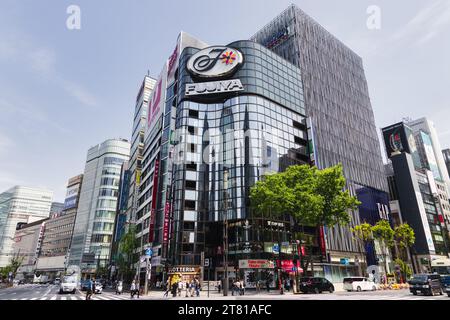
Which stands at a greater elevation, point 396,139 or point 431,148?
point 431,148

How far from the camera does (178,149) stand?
172 feet

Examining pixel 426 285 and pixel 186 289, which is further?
pixel 186 289

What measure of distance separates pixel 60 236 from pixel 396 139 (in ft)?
445

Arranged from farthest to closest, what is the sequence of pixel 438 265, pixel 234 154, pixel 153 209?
1. pixel 438 265
2. pixel 153 209
3. pixel 234 154

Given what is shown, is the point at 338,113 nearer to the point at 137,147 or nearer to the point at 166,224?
the point at 166,224

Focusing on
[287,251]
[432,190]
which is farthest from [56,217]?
[432,190]

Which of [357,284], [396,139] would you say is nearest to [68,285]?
[357,284]

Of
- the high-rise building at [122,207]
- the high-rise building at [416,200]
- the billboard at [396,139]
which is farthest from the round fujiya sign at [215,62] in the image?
the billboard at [396,139]

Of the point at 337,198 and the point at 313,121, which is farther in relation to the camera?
the point at 313,121

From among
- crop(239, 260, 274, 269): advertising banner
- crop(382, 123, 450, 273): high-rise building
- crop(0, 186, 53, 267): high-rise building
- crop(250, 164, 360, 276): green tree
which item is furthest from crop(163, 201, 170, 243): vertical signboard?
crop(0, 186, 53, 267): high-rise building

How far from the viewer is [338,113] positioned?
69.8 meters

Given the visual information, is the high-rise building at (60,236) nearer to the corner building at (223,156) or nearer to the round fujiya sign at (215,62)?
the corner building at (223,156)
